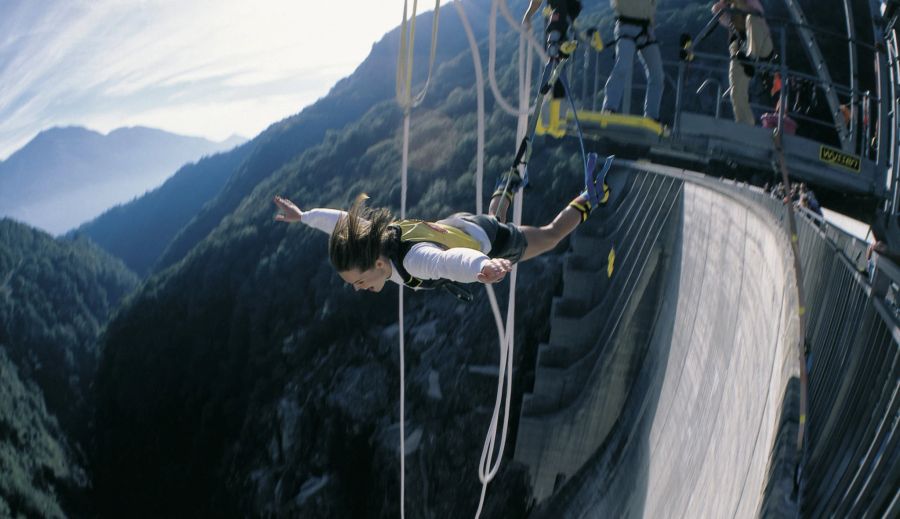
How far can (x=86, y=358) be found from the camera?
246 ft

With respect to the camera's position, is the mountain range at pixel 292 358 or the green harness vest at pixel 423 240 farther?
the mountain range at pixel 292 358

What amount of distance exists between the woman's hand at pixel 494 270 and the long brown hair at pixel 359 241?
4.15ft

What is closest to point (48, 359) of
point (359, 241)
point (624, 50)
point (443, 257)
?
point (624, 50)

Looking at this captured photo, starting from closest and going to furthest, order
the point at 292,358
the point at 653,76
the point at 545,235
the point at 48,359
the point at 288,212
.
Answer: the point at 288,212 → the point at 545,235 → the point at 653,76 → the point at 292,358 → the point at 48,359

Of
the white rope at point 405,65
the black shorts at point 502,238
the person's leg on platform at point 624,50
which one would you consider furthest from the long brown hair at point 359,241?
the person's leg on platform at point 624,50

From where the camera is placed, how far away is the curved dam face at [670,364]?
193 inches

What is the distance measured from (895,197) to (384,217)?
6300 mm

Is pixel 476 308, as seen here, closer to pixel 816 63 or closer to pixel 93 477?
pixel 816 63

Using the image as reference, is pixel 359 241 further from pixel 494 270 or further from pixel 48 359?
pixel 48 359

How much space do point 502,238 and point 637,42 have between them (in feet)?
13.1

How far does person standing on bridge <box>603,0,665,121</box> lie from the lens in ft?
26.7

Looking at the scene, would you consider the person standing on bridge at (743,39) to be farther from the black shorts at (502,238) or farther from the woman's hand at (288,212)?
the woman's hand at (288,212)

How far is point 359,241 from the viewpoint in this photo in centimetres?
463

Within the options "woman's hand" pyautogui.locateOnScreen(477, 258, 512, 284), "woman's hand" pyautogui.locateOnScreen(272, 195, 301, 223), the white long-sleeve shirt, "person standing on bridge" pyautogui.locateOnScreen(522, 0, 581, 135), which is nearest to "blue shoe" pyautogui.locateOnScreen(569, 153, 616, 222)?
the white long-sleeve shirt
